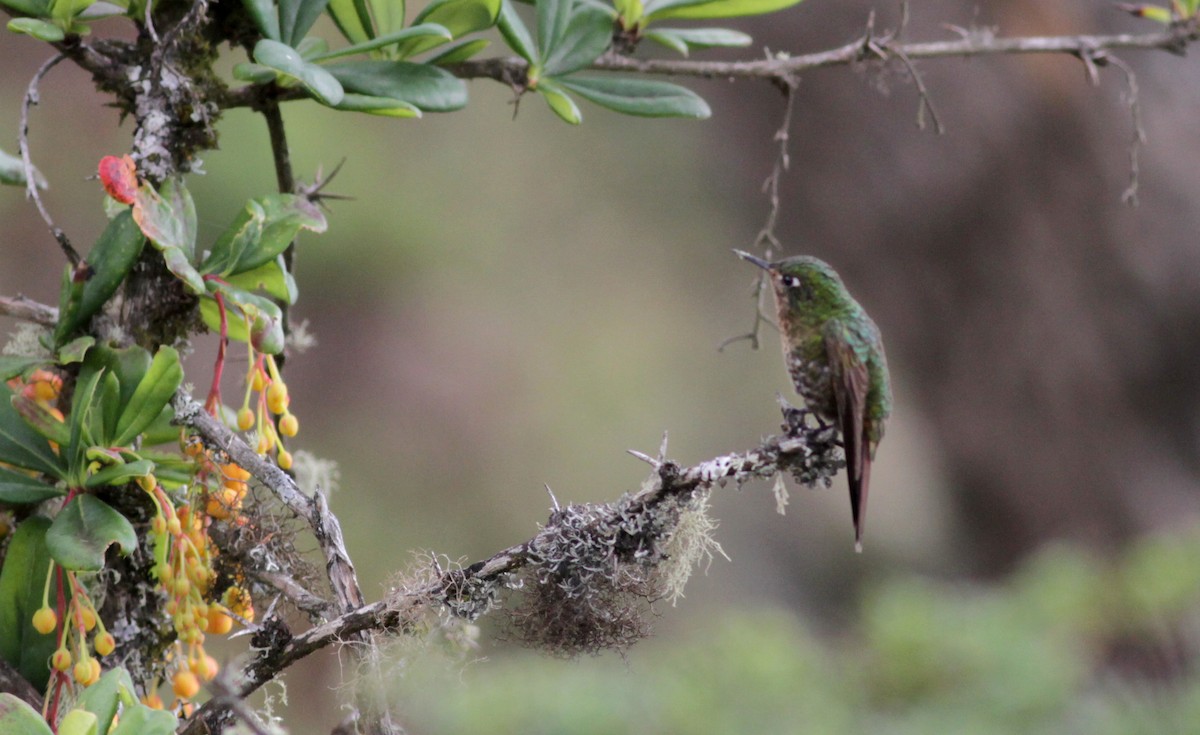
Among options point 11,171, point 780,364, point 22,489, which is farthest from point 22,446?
point 780,364

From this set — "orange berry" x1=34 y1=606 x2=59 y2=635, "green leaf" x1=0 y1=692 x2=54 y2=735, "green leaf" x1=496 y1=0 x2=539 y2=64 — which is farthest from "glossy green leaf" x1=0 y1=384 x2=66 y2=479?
"green leaf" x1=496 y1=0 x2=539 y2=64

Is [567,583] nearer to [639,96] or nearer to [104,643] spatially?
[104,643]

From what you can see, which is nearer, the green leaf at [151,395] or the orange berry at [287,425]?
the green leaf at [151,395]

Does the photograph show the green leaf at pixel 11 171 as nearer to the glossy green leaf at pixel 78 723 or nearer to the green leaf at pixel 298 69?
the green leaf at pixel 298 69

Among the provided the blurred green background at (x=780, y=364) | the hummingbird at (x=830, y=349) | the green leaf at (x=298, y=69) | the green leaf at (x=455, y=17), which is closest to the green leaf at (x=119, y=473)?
the blurred green background at (x=780, y=364)

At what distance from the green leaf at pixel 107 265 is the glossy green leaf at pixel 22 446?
0.30 ft

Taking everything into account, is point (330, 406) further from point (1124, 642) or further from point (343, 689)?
point (343, 689)

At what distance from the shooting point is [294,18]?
103cm

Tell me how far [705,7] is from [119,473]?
0.85 metres

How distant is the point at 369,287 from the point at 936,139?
3655 millimetres

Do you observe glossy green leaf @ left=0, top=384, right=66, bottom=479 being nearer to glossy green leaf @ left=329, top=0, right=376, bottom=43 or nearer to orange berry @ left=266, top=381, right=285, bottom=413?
orange berry @ left=266, top=381, right=285, bottom=413

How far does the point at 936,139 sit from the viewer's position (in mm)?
3898

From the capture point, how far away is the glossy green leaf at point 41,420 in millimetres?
948

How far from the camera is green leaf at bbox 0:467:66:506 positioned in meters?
0.96
